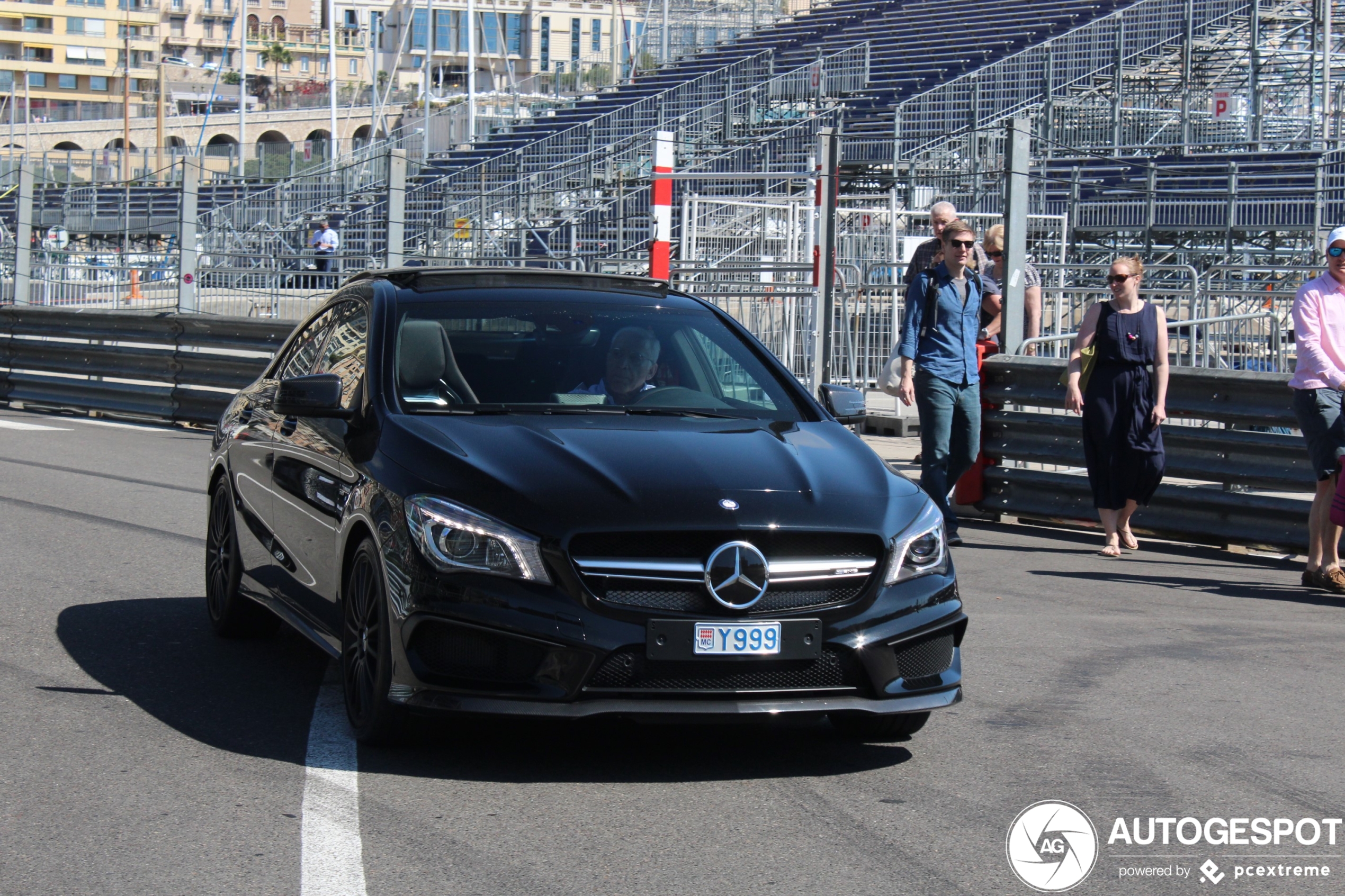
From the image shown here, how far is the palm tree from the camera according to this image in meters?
134

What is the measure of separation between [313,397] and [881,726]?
2163 mm

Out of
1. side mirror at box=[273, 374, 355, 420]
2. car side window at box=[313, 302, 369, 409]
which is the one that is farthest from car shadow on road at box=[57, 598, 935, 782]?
car side window at box=[313, 302, 369, 409]

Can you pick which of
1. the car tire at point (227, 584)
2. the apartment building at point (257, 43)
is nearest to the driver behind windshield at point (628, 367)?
the car tire at point (227, 584)

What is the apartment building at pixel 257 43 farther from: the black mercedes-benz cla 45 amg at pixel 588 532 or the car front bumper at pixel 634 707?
the car front bumper at pixel 634 707

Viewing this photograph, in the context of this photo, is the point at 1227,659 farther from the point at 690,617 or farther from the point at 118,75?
the point at 118,75

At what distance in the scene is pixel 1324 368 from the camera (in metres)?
8.57

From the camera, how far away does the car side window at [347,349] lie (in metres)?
5.97

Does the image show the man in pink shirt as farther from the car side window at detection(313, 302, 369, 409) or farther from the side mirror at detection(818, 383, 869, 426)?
the car side window at detection(313, 302, 369, 409)

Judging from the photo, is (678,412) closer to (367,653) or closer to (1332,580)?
(367,653)

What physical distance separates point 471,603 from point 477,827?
0.63 meters

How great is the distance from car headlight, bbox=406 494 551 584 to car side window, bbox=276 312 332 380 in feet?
6.41

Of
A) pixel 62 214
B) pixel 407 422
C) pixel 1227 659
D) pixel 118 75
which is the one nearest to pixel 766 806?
pixel 407 422

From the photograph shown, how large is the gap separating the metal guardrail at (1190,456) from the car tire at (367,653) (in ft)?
20.7

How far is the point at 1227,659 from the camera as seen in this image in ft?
22.9
